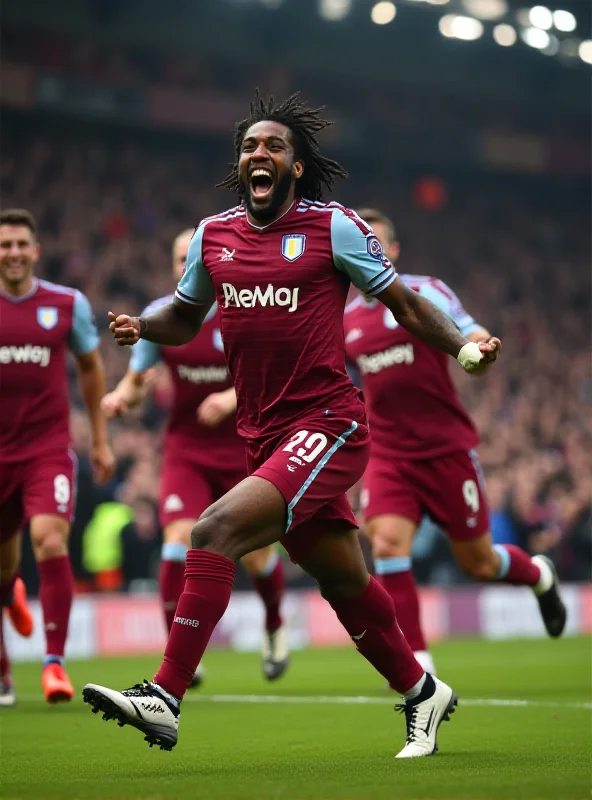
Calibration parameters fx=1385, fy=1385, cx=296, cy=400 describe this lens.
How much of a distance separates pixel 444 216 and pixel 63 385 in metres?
23.0

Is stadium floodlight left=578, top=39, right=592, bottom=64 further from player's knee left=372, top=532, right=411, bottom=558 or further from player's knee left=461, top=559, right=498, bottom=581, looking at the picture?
player's knee left=372, top=532, right=411, bottom=558

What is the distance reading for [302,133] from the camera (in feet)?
18.6

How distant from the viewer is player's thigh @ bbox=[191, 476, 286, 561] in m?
4.97

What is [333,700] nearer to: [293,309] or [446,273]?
[293,309]

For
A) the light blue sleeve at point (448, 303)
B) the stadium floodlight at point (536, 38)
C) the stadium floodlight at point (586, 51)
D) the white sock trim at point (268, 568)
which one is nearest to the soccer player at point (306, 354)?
the light blue sleeve at point (448, 303)

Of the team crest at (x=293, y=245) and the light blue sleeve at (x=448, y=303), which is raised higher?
the light blue sleeve at (x=448, y=303)

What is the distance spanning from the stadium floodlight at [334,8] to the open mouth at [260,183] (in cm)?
2178

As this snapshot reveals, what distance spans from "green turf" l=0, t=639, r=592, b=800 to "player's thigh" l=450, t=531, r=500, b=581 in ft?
2.63

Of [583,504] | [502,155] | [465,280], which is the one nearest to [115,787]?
[583,504]

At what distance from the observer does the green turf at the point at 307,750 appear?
4.52 meters

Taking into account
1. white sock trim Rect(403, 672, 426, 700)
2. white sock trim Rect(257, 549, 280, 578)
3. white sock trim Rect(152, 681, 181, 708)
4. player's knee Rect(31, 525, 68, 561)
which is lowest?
white sock trim Rect(403, 672, 426, 700)

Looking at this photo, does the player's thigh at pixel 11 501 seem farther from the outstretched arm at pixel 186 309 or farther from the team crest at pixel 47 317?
the outstretched arm at pixel 186 309

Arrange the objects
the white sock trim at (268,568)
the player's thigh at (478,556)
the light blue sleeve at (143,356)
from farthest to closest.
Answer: the white sock trim at (268,568) < the light blue sleeve at (143,356) < the player's thigh at (478,556)

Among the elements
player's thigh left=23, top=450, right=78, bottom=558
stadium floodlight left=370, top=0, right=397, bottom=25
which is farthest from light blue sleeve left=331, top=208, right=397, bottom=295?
stadium floodlight left=370, top=0, right=397, bottom=25
